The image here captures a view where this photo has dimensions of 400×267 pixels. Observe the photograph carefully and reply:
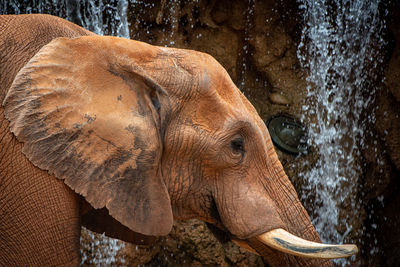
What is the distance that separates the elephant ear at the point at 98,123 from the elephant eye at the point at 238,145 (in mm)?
363

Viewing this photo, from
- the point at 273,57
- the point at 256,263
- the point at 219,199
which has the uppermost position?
the point at 219,199

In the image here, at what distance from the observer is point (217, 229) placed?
2787 mm

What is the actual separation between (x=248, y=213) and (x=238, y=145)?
0.33 metres

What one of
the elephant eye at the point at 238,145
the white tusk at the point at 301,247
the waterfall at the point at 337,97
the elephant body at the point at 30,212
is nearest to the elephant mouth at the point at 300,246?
the white tusk at the point at 301,247

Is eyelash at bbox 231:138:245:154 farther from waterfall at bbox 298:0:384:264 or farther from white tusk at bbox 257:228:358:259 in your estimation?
waterfall at bbox 298:0:384:264

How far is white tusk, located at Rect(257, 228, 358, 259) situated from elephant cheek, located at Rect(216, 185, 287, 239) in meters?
0.04

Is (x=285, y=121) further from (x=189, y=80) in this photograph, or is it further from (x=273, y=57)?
(x=189, y=80)

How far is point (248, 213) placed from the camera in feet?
8.45

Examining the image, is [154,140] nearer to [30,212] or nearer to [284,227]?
[30,212]

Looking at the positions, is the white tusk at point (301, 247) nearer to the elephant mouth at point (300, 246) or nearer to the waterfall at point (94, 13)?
the elephant mouth at point (300, 246)

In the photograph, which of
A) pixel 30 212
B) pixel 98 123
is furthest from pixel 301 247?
pixel 30 212

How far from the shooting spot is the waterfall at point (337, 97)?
5.82 m

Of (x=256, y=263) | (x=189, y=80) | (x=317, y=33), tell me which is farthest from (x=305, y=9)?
(x=189, y=80)

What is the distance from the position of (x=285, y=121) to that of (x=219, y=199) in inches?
132
